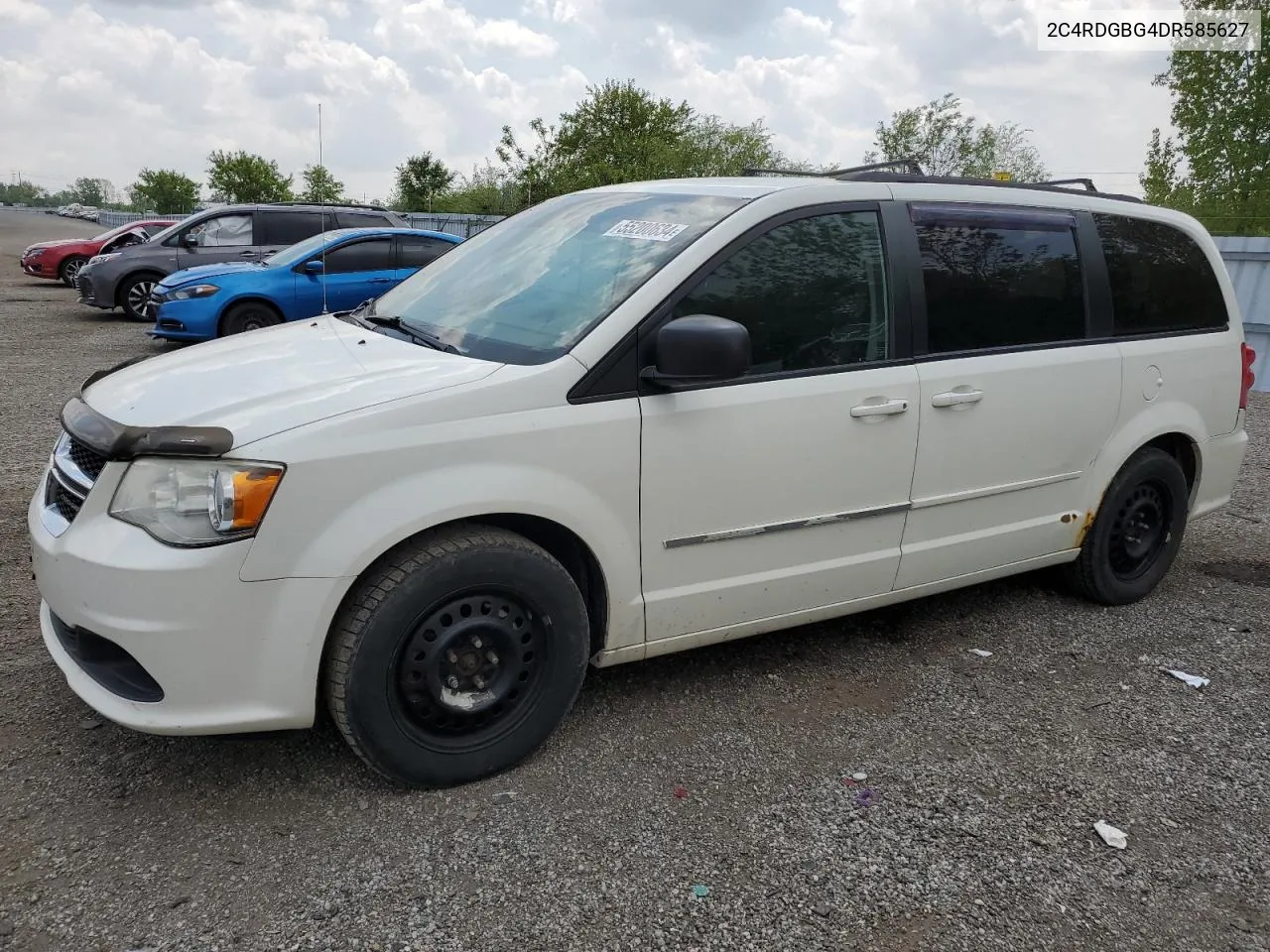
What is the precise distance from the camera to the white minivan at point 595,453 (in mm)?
2549

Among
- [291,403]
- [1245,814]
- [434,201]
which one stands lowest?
[1245,814]

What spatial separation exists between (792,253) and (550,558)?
135 centimetres

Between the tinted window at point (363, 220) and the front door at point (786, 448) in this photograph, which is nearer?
the front door at point (786, 448)

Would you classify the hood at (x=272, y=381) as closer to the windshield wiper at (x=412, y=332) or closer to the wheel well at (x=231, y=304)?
the windshield wiper at (x=412, y=332)

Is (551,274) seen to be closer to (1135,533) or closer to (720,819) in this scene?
(720,819)

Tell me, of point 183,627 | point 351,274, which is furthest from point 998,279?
point 351,274

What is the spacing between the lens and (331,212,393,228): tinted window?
1316cm

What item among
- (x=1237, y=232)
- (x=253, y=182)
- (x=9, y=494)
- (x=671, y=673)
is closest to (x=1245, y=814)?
(x=671, y=673)

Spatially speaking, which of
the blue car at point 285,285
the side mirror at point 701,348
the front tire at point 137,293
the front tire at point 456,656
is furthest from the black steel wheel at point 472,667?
the front tire at point 137,293

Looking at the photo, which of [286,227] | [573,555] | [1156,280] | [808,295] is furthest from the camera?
[286,227]

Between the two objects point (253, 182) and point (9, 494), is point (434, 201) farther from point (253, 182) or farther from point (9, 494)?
point (9, 494)

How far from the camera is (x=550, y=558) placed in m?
2.90

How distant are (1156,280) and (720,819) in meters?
3.20

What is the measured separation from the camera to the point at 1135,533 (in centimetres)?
456
